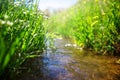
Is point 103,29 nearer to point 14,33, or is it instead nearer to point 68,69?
point 68,69

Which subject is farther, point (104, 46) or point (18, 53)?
point (104, 46)

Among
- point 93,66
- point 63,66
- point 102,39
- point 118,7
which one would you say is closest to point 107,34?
point 102,39

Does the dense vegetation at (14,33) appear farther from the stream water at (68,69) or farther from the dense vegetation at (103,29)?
the dense vegetation at (103,29)

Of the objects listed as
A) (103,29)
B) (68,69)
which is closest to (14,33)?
(68,69)

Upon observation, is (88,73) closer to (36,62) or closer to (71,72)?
(71,72)

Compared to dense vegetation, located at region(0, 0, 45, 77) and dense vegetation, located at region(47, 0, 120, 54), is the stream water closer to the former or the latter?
dense vegetation, located at region(0, 0, 45, 77)

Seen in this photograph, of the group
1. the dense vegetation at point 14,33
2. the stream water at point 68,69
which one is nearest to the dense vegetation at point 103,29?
the stream water at point 68,69

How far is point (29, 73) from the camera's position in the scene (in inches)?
112

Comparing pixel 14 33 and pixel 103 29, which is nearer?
pixel 14 33

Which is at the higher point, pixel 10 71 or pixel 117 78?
pixel 10 71

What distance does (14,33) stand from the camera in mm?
2533

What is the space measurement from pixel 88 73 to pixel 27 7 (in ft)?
4.71

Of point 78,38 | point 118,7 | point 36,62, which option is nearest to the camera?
point 36,62

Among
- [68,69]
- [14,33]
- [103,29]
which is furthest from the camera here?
[103,29]
